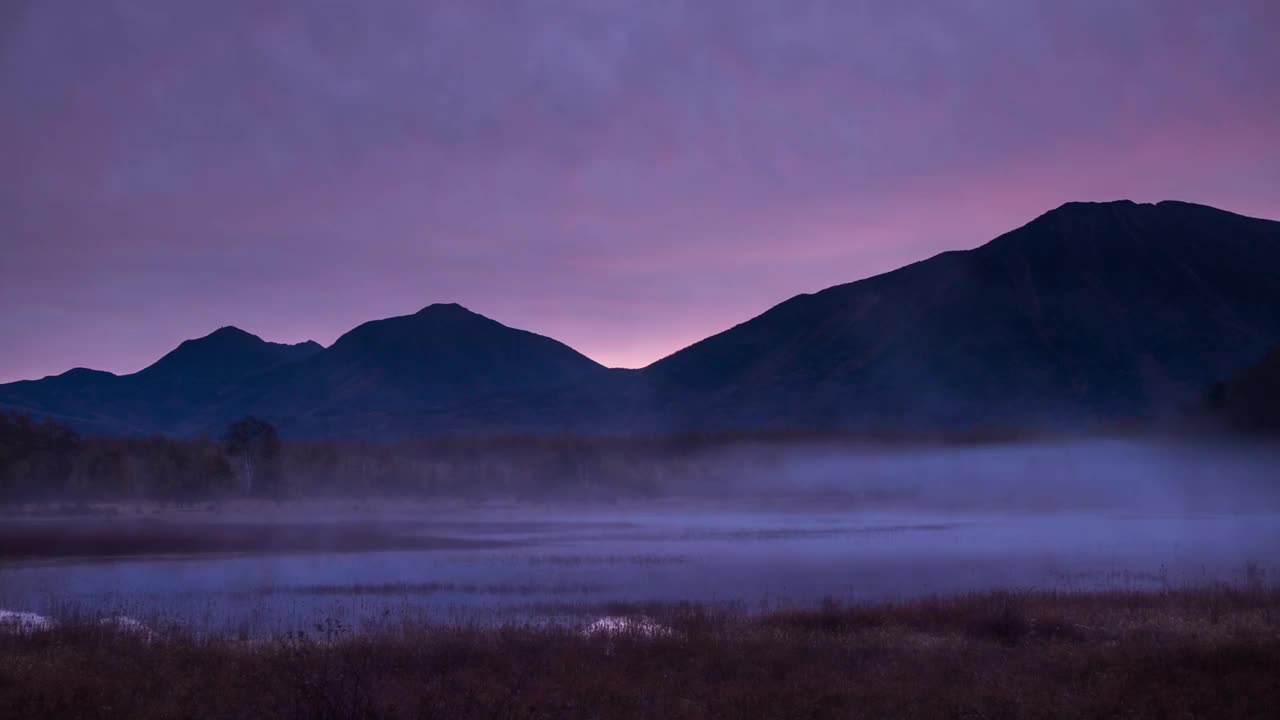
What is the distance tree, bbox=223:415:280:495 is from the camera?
11588 centimetres

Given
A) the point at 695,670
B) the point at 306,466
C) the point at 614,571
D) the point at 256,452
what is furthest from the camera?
the point at 306,466

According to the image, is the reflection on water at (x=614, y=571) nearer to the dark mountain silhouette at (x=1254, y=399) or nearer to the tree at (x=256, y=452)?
the tree at (x=256, y=452)

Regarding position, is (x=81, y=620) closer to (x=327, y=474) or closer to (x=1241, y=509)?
(x=1241, y=509)

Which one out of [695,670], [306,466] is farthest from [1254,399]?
[695,670]

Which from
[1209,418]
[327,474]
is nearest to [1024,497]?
[1209,418]

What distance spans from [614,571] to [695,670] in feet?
85.4

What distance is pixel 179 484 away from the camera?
108 meters

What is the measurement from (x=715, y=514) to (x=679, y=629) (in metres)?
74.8

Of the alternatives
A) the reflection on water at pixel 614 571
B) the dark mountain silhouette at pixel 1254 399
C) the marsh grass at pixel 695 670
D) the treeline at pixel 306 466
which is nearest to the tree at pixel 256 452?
the treeline at pixel 306 466

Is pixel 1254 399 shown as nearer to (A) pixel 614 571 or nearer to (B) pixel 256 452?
(A) pixel 614 571

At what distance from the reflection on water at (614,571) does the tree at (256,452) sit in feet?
154

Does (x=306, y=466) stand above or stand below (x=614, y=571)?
above

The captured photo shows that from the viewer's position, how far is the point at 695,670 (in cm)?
2028

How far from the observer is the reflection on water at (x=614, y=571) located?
113 feet
